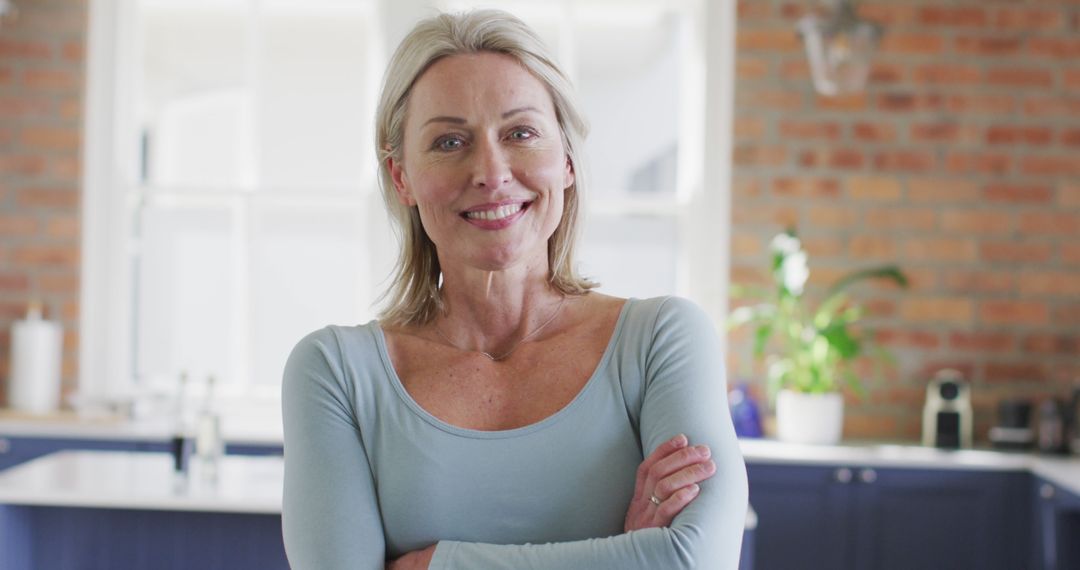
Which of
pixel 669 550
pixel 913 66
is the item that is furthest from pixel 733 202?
pixel 669 550

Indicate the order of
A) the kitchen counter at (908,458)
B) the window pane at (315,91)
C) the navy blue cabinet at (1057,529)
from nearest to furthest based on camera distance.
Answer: the navy blue cabinet at (1057,529), the kitchen counter at (908,458), the window pane at (315,91)

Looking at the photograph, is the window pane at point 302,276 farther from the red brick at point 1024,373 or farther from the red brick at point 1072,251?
the red brick at point 1072,251

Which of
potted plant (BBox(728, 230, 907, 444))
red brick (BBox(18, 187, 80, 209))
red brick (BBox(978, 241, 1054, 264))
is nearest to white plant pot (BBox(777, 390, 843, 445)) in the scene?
potted plant (BBox(728, 230, 907, 444))

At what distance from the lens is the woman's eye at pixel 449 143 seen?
1.41m

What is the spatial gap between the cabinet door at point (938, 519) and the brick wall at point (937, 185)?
589mm

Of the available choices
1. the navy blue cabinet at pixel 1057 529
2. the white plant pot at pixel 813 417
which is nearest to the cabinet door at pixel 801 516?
the white plant pot at pixel 813 417

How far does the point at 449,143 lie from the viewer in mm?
1411

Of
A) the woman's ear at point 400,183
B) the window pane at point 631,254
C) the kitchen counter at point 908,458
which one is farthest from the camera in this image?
the window pane at point 631,254

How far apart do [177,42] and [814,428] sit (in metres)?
3.14

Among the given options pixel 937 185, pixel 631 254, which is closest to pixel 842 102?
pixel 937 185

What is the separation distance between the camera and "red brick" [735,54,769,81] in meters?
4.52

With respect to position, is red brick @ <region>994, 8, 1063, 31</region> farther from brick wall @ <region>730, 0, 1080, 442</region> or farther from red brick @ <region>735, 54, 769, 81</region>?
red brick @ <region>735, 54, 769, 81</region>

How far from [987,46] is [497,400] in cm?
375

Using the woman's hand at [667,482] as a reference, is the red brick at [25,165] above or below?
above
